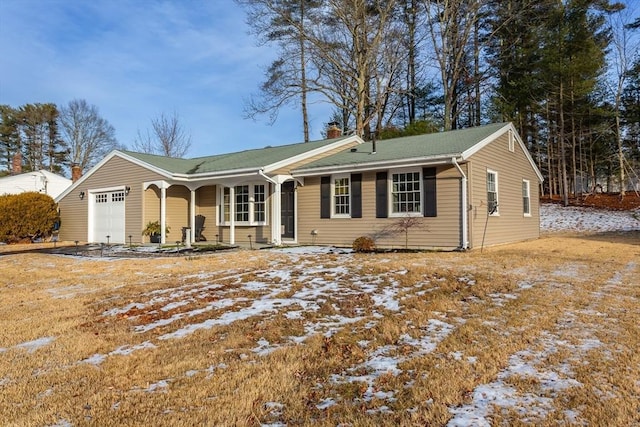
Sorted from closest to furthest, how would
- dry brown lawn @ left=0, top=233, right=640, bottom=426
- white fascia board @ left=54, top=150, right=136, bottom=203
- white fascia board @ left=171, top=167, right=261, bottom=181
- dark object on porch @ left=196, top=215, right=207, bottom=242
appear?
dry brown lawn @ left=0, top=233, right=640, bottom=426
white fascia board @ left=171, top=167, right=261, bottom=181
dark object on porch @ left=196, top=215, right=207, bottom=242
white fascia board @ left=54, top=150, right=136, bottom=203

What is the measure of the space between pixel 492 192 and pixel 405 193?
3006 mm

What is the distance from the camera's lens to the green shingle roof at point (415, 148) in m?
11.7

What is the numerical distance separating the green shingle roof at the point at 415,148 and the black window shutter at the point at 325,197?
0.51 metres

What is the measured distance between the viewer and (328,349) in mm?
3932

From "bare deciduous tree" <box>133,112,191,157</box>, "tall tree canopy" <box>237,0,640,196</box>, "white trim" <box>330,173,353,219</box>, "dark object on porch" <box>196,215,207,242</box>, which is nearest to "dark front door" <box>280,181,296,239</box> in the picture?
"white trim" <box>330,173,353,219</box>

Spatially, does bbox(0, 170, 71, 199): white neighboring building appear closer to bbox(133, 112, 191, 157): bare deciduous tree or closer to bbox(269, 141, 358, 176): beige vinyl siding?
bbox(133, 112, 191, 157): bare deciduous tree

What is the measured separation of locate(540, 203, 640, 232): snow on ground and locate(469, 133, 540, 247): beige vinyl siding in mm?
6256

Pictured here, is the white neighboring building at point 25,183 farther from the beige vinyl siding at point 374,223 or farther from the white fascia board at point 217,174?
the beige vinyl siding at point 374,223

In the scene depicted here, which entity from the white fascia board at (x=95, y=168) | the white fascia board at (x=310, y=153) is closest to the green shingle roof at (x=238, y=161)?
the white fascia board at (x=310, y=153)

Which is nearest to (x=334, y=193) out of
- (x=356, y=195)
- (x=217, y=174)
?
(x=356, y=195)

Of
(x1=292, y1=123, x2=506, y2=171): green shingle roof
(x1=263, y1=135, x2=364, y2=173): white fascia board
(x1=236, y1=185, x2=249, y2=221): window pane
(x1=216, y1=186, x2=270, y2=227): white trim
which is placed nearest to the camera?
(x1=292, y1=123, x2=506, y2=171): green shingle roof

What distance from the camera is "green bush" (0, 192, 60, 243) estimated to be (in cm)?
1805

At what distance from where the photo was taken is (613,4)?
24734 millimetres

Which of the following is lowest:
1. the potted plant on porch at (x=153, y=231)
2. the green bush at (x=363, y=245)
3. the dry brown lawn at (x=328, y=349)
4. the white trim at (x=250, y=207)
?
the dry brown lawn at (x=328, y=349)
